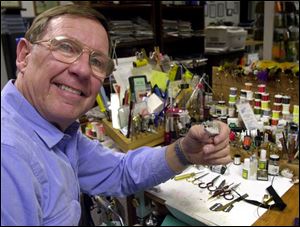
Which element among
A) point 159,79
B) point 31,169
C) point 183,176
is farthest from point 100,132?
point 31,169

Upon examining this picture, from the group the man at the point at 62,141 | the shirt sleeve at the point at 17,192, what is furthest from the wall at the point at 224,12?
the shirt sleeve at the point at 17,192

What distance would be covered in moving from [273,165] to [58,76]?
0.57m

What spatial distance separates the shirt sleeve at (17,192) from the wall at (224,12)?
36.4 inches

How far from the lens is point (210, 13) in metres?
1.36

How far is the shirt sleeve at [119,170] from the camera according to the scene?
27.7 inches

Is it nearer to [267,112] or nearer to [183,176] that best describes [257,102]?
[267,112]

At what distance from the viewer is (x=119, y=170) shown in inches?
30.0

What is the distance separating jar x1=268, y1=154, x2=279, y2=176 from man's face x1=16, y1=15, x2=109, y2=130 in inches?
19.9

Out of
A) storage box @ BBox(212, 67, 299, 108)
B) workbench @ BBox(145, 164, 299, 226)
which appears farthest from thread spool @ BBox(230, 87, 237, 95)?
workbench @ BBox(145, 164, 299, 226)

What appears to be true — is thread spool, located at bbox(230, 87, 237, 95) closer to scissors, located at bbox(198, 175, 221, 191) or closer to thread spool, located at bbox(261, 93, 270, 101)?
thread spool, located at bbox(261, 93, 270, 101)

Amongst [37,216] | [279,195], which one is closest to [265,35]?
[279,195]

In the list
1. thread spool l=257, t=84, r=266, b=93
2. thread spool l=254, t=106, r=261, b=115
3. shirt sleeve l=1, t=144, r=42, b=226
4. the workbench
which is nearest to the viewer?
shirt sleeve l=1, t=144, r=42, b=226

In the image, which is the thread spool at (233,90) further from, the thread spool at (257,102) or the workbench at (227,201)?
the workbench at (227,201)

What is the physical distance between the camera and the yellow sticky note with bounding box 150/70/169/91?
39.8 inches
